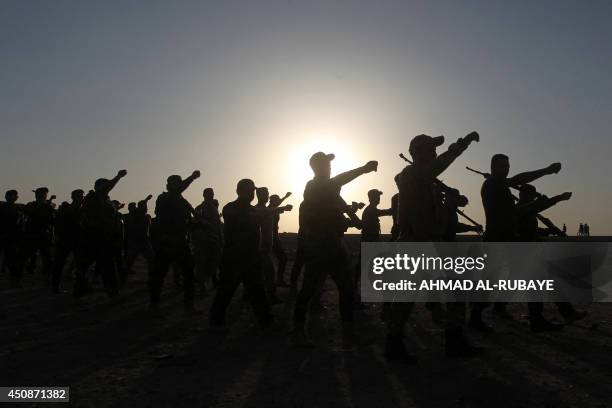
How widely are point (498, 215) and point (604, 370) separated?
237 centimetres

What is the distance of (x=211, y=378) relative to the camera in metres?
4.76

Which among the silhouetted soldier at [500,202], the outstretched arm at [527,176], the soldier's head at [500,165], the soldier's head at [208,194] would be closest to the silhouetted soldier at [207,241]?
the soldier's head at [208,194]

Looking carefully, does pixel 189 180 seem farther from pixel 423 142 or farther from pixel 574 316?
pixel 574 316

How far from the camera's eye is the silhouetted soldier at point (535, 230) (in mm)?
6719

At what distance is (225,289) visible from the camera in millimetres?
6793

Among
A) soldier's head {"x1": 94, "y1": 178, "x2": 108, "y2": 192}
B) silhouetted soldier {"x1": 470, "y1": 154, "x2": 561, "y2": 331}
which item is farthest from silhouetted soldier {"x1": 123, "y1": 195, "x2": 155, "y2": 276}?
silhouetted soldier {"x1": 470, "y1": 154, "x2": 561, "y2": 331}

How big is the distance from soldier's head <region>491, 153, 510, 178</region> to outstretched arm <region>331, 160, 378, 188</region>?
2506 millimetres

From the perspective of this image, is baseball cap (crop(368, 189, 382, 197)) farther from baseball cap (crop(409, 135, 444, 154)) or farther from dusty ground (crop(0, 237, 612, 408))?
baseball cap (crop(409, 135, 444, 154))

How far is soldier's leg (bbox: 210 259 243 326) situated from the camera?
6.79 m

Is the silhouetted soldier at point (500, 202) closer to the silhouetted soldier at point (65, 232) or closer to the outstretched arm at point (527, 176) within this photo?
the outstretched arm at point (527, 176)

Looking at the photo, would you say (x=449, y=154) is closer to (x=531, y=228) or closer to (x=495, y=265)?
(x=495, y=265)

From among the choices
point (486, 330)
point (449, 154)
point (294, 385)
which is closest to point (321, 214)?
point (449, 154)

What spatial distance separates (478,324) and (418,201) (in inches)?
105

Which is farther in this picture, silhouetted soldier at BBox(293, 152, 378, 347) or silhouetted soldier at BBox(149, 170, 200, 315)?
silhouetted soldier at BBox(149, 170, 200, 315)
